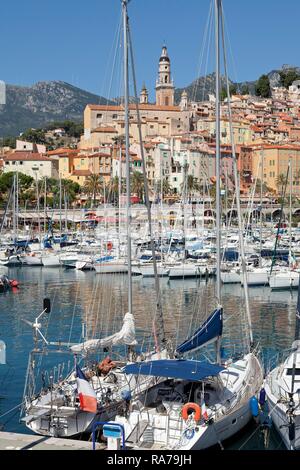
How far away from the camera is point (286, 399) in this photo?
14602mm

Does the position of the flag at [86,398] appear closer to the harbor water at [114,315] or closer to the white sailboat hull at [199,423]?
the white sailboat hull at [199,423]

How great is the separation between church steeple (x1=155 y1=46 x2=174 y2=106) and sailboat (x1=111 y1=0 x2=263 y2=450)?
132710 millimetres

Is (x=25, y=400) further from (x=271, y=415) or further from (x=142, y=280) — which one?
(x=142, y=280)

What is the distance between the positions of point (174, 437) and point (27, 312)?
2176 cm

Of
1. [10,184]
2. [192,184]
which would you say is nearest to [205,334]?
[192,184]

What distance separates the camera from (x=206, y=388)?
599 inches

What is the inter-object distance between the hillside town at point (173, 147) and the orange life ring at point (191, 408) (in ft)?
240

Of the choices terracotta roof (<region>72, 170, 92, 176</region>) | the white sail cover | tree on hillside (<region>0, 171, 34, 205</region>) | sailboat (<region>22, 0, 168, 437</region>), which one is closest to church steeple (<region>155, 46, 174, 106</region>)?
terracotta roof (<region>72, 170, 92, 176</region>)

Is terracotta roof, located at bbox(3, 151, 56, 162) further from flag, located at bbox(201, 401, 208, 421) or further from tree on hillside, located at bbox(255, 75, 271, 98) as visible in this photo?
flag, located at bbox(201, 401, 208, 421)

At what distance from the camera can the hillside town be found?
102312 mm

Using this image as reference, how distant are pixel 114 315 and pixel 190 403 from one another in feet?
52.5

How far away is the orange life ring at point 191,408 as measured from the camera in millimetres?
13664

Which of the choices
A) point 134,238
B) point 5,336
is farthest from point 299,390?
point 134,238

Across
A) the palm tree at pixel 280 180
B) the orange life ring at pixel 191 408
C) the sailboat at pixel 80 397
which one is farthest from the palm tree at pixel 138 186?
the orange life ring at pixel 191 408
